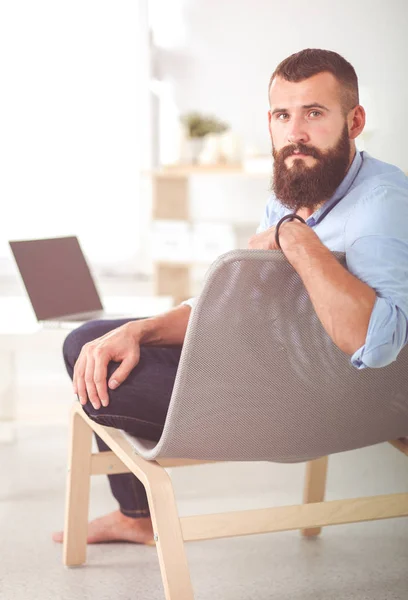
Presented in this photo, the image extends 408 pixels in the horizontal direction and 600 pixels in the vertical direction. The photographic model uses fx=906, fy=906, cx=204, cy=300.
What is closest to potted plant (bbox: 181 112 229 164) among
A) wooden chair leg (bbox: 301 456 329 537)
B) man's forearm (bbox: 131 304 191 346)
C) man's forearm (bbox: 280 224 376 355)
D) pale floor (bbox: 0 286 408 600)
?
pale floor (bbox: 0 286 408 600)

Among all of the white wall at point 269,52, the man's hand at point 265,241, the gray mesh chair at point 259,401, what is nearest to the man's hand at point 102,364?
the gray mesh chair at point 259,401

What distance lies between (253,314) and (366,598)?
77cm

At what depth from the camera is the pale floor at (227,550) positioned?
5.94ft

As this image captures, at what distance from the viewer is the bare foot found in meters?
2.03

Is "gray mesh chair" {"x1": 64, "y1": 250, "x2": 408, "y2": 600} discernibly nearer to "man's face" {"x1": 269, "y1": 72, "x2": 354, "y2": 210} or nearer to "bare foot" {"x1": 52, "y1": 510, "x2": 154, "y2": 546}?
"man's face" {"x1": 269, "y1": 72, "x2": 354, "y2": 210}

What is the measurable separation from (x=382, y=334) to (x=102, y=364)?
1.55 feet

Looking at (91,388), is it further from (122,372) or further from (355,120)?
(355,120)

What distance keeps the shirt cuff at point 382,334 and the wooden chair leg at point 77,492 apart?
2.40 feet

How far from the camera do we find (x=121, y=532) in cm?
204

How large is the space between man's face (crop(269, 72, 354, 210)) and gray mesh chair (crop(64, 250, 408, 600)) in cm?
26

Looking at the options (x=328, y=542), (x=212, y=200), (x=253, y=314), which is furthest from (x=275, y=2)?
(x=253, y=314)

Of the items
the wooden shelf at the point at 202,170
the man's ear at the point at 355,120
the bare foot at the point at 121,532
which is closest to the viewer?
the man's ear at the point at 355,120

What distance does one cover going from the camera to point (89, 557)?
6.48 feet

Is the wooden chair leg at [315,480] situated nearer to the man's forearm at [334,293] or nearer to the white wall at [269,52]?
the man's forearm at [334,293]
